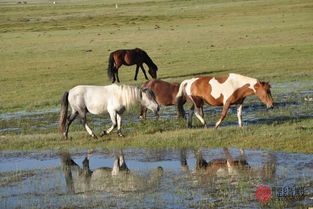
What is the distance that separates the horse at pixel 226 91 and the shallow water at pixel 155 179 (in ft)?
6.79

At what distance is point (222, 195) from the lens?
10344mm

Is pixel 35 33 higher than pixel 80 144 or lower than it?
higher

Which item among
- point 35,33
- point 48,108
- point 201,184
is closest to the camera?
point 201,184

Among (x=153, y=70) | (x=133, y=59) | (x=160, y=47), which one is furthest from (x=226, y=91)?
(x=160, y=47)

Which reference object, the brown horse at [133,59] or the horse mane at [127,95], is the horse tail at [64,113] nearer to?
the horse mane at [127,95]

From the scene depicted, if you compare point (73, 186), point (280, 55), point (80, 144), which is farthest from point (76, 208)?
point (280, 55)

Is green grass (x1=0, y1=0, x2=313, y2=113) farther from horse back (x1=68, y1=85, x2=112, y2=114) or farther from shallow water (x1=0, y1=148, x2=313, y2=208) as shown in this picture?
shallow water (x1=0, y1=148, x2=313, y2=208)

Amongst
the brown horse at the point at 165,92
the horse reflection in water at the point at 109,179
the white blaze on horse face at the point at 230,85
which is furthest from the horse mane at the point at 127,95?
the brown horse at the point at 165,92

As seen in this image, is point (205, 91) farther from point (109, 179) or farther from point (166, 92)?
point (109, 179)

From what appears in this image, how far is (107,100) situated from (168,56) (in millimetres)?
20001

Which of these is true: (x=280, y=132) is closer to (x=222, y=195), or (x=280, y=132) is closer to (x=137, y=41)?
(x=222, y=195)

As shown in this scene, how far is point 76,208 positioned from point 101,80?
60.1ft

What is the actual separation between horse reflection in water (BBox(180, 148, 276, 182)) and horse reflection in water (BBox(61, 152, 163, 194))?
692 mm

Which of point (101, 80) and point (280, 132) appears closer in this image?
point (280, 132)
